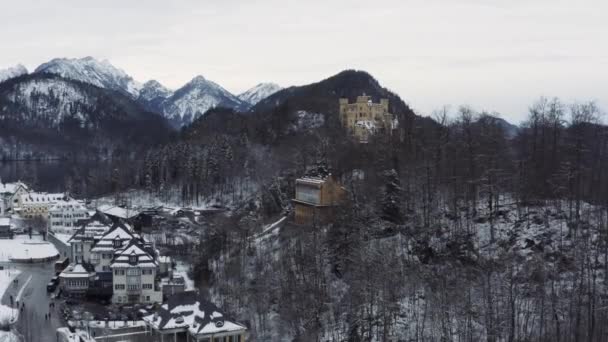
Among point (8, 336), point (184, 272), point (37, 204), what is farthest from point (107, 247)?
point (37, 204)

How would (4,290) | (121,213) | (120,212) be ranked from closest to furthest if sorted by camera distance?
(4,290) → (121,213) → (120,212)

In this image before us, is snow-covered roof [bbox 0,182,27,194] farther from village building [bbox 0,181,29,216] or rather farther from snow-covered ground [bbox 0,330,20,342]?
snow-covered ground [bbox 0,330,20,342]

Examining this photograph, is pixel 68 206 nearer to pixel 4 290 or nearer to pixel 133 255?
pixel 4 290

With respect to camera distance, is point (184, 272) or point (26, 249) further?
point (26, 249)

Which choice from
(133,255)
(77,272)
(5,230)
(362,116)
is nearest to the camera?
(133,255)

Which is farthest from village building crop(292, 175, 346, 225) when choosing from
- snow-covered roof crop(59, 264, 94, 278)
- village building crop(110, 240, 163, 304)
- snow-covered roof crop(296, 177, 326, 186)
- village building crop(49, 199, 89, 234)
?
village building crop(49, 199, 89, 234)

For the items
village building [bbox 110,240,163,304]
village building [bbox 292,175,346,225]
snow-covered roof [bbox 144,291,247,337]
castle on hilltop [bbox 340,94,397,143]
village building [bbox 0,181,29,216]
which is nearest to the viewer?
snow-covered roof [bbox 144,291,247,337]

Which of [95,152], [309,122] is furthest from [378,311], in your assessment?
[95,152]
